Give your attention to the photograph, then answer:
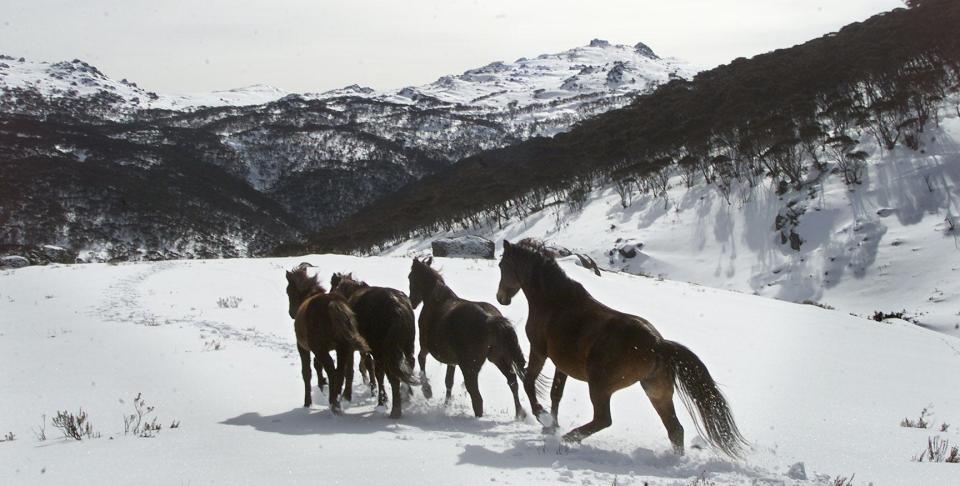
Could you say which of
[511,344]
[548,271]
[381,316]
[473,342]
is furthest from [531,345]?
[381,316]

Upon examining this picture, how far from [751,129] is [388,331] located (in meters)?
50.8

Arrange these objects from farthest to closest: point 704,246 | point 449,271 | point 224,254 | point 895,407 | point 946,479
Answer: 1. point 224,254
2. point 704,246
3. point 449,271
4. point 895,407
5. point 946,479

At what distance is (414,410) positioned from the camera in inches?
266

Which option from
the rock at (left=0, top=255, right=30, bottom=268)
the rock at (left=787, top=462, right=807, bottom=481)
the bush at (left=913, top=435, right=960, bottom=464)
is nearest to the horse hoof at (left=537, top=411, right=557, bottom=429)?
the rock at (left=787, top=462, right=807, bottom=481)

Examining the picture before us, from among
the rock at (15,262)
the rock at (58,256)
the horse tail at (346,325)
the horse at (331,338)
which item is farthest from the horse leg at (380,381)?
the rock at (58,256)

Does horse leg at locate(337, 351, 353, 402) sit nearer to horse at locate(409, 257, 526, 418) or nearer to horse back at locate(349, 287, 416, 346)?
horse back at locate(349, 287, 416, 346)

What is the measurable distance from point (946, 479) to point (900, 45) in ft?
197

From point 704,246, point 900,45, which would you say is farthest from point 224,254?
point 900,45

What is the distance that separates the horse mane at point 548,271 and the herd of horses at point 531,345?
0.01m

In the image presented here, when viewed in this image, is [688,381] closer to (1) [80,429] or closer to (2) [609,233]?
(1) [80,429]

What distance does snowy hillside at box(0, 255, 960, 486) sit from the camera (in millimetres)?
4129

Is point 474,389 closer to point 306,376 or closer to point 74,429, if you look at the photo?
point 306,376

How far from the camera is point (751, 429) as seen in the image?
239 inches

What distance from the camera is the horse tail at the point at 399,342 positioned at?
21.1ft
